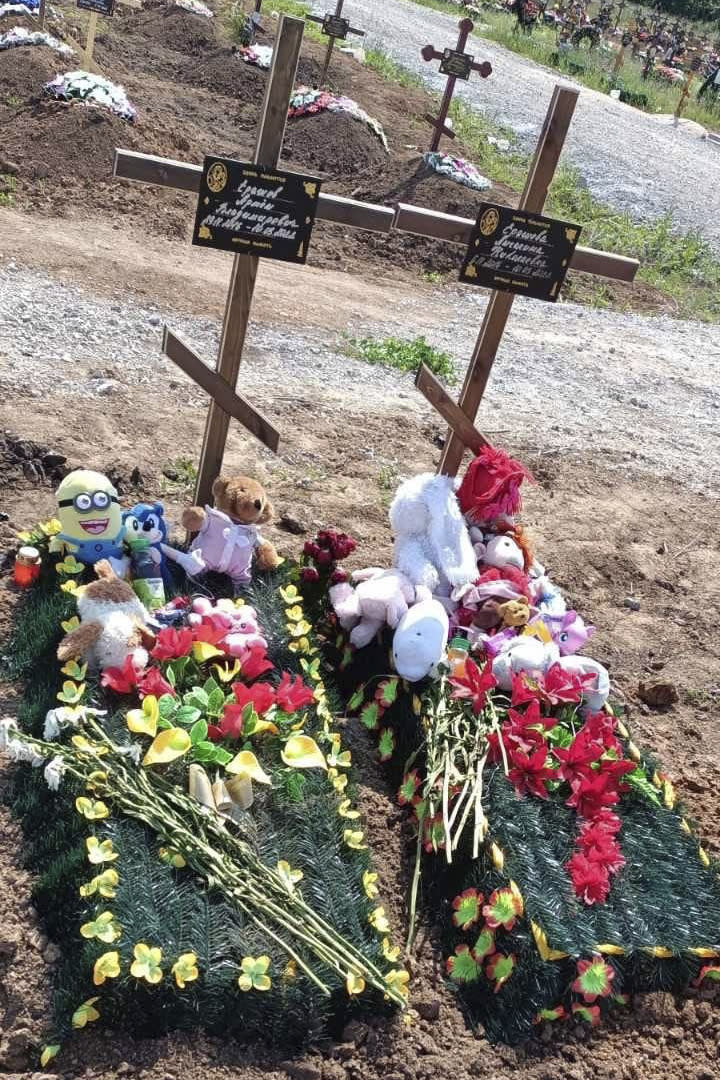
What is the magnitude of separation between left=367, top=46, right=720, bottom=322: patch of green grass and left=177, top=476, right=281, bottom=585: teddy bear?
7963 mm

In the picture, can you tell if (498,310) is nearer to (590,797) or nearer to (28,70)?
(590,797)

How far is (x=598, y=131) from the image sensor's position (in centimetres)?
1948

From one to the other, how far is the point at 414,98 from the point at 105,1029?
56.1 ft

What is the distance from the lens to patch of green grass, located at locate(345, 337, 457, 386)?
24.9 ft

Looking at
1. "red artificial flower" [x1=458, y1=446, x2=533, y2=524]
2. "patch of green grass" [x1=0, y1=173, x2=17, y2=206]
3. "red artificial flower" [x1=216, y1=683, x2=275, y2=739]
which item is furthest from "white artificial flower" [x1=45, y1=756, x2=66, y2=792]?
"patch of green grass" [x1=0, y1=173, x2=17, y2=206]

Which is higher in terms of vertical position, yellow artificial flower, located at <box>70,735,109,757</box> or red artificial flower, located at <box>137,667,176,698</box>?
red artificial flower, located at <box>137,667,176,698</box>

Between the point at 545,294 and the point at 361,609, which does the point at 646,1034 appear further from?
the point at 545,294

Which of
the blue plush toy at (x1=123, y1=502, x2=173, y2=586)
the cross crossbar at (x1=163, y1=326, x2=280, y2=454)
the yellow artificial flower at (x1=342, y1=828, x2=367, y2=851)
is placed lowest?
the yellow artificial flower at (x1=342, y1=828, x2=367, y2=851)

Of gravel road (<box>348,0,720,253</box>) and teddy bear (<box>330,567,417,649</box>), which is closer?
teddy bear (<box>330,567,417,649</box>)

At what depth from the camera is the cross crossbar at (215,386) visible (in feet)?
12.8

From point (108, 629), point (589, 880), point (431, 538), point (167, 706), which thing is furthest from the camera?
point (431, 538)

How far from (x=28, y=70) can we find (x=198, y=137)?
207cm

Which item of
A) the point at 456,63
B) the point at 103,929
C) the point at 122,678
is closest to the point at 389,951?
the point at 103,929

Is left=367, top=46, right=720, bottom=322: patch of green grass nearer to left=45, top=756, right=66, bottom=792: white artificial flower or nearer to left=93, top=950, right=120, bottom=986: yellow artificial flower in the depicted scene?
left=45, top=756, right=66, bottom=792: white artificial flower
